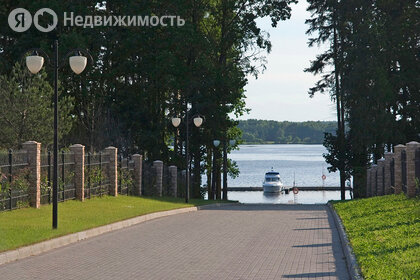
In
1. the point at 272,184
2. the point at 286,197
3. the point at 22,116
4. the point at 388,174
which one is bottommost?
the point at 286,197

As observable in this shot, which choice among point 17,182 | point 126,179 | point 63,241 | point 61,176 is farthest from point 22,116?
point 63,241

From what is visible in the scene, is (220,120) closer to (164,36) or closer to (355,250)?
(164,36)

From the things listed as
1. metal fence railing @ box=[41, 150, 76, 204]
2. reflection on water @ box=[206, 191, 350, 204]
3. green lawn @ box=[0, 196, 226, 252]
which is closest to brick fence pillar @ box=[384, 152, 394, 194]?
green lawn @ box=[0, 196, 226, 252]

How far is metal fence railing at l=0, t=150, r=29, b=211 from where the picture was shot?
937 inches

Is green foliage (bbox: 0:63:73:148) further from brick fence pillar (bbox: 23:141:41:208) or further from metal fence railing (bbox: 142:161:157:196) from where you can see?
brick fence pillar (bbox: 23:141:41:208)

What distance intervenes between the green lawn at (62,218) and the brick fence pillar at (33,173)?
1.55 ft

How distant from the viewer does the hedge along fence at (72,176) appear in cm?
2447

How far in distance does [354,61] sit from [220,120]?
10.9m

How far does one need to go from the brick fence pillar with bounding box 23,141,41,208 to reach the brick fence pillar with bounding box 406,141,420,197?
14.4 m

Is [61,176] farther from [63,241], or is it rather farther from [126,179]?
[63,241]

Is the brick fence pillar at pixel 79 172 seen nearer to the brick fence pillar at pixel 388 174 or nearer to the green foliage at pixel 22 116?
the green foliage at pixel 22 116

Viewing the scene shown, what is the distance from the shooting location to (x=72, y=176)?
30078mm

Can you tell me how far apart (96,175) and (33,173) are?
25.0ft

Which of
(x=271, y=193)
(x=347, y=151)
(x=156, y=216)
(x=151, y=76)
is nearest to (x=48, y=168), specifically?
(x=156, y=216)
